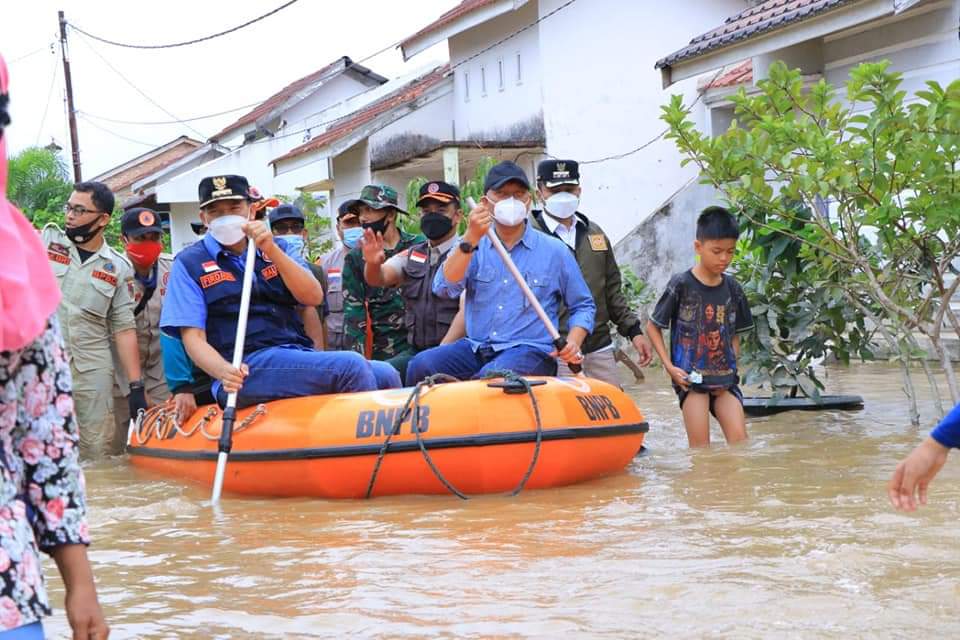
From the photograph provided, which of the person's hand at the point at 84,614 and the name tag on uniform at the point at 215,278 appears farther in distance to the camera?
the name tag on uniform at the point at 215,278

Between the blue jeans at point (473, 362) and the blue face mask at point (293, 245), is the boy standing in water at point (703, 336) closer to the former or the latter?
the blue jeans at point (473, 362)

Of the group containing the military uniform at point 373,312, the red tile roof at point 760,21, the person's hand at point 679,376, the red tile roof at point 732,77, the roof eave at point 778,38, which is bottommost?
the person's hand at point 679,376

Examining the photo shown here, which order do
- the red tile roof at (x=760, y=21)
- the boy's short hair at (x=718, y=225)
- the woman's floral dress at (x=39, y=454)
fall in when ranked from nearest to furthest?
the woman's floral dress at (x=39, y=454) → the boy's short hair at (x=718, y=225) → the red tile roof at (x=760, y=21)

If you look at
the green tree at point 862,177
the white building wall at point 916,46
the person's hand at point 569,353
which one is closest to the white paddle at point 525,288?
the person's hand at point 569,353

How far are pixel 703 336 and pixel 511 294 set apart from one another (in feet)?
4.07

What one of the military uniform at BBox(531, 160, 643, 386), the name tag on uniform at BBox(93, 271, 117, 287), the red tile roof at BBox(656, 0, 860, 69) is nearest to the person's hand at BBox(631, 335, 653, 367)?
the military uniform at BBox(531, 160, 643, 386)

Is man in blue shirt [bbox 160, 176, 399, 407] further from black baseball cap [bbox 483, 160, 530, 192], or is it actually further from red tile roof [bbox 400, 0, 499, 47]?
red tile roof [bbox 400, 0, 499, 47]

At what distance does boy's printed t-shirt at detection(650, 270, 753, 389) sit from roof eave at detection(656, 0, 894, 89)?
5453 mm

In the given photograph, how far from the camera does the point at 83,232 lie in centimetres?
780

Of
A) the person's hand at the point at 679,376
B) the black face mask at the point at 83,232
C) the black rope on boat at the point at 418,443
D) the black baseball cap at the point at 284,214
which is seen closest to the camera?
the black rope on boat at the point at 418,443

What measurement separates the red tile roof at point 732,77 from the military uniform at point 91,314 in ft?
39.0

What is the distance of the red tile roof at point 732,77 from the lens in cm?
1828

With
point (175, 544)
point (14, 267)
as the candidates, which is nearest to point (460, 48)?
point (175, 544)

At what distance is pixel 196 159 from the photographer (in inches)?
1470
